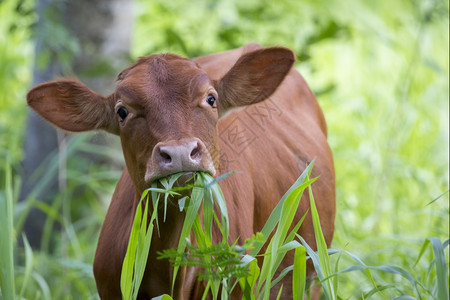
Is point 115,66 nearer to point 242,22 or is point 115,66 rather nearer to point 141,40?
point 242,22

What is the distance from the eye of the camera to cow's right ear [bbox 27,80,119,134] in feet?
11.0

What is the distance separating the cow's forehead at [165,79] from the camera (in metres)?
2.98

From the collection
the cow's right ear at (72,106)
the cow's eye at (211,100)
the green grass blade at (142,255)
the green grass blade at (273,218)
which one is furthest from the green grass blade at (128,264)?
the cow's right ear at (72,106)

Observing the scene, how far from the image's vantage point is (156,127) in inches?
114

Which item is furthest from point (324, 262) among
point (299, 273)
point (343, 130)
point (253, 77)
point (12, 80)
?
point (12, 80)

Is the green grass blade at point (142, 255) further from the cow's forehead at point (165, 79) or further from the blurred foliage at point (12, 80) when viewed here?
the blurred foliage at point (12, 80)

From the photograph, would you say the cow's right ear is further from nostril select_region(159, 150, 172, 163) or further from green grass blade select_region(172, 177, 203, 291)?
green grass blade select_region(172, 177, 203, 291)

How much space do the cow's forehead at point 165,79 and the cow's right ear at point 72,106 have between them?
244 millimetres

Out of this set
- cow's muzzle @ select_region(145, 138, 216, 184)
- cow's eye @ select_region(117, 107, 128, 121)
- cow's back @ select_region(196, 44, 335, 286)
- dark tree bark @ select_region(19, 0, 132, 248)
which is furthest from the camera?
dark tree bark @ select_region(19, 0, 132, 248)

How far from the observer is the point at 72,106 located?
3381 millimetres

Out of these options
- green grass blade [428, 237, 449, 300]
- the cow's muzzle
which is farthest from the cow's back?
green grass blade [428, 237, 449, 300]

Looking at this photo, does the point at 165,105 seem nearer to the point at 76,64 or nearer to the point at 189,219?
the point at 189,219

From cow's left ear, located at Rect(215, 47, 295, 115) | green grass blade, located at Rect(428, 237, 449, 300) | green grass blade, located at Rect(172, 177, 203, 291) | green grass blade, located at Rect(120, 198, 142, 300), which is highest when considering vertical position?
cow's left ear, located at Rect(215, 47, 295, 115)

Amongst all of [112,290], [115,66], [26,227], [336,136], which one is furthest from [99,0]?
[112,290]
